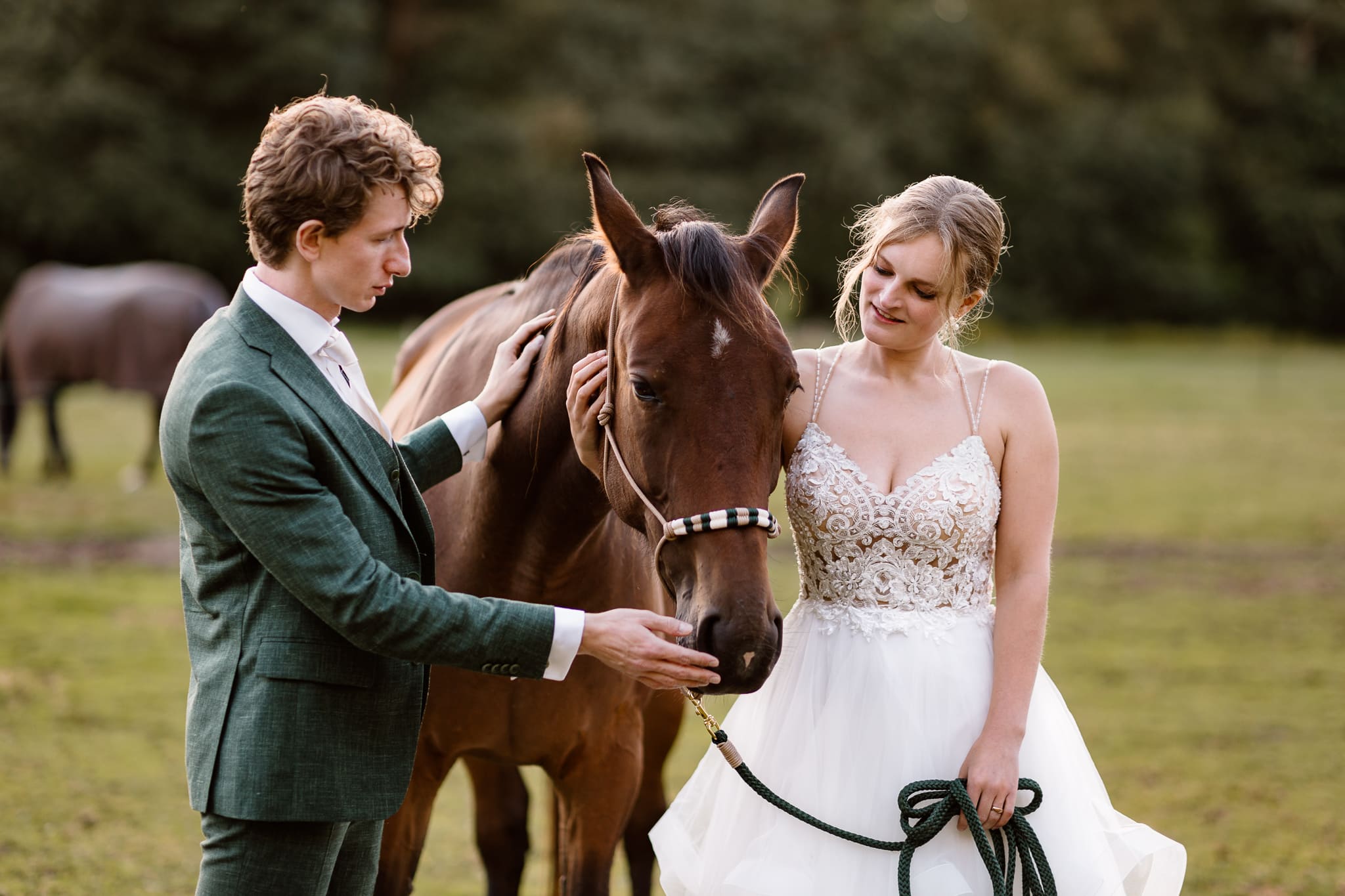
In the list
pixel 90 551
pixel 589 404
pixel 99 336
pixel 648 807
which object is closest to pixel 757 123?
pixel 99 336

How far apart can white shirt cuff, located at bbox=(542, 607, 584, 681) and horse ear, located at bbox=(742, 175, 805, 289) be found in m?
0.75

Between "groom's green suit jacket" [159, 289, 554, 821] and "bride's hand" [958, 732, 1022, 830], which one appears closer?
"groom's green suit jacket" [159, 289, 554, 821]

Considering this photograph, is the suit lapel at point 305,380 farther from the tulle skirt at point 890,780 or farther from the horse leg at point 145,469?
the horse leg at point 145,469

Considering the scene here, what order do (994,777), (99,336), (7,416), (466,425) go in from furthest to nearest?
(99,336)
(7,416)
(466,425)
(994,777)

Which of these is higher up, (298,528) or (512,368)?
(512,368)

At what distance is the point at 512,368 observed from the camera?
2.63 metres

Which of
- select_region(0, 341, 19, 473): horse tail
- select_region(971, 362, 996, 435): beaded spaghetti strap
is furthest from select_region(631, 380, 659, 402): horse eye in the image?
select_region(0, 341, 19, 473): horse tail

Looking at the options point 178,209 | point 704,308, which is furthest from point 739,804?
point 178,209

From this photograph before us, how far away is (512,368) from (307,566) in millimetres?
936

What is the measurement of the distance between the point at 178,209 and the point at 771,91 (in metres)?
18.4

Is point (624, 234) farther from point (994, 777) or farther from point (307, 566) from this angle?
point (994, 777)

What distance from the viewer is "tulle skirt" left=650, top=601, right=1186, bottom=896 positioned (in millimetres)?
2279

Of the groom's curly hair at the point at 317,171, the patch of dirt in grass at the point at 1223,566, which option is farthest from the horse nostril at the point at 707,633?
the patch of dirt in grass at the point at 1223,566

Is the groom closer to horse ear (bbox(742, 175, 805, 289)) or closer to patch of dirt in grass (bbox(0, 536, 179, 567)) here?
horse ear (bbox(742, 175, 805, 289))
